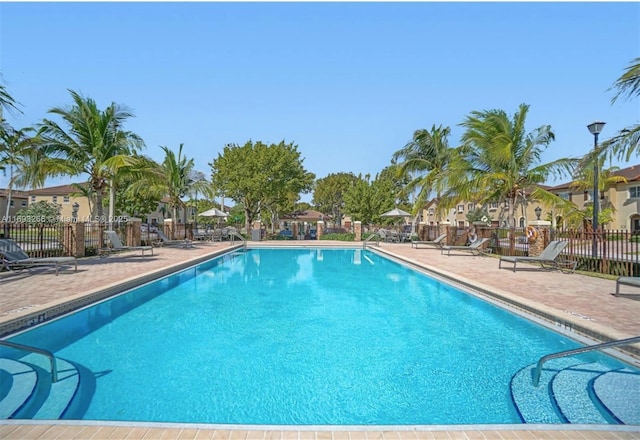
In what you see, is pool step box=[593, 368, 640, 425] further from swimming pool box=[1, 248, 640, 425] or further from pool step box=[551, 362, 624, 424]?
swimming pool box=[1, 248, 640, 425]

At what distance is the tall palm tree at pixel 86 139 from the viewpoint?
1586cm

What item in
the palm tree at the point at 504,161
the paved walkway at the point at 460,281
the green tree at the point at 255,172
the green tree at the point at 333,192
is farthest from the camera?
the green tree at the point at 333,192

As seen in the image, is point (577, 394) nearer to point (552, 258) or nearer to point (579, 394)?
point (579, 394)

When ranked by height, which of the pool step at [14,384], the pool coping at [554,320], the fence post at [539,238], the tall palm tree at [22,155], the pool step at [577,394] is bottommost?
the pool step at [577,394]

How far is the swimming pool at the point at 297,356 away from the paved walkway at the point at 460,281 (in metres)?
0.45

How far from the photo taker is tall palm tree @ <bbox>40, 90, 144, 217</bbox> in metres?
15.9

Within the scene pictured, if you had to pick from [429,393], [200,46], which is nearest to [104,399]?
[429,393]

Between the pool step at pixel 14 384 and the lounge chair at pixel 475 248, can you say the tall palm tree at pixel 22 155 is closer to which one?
the pool step at pixel 14 384

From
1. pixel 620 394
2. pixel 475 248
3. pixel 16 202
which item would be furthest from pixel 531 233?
A: pixel 16 202

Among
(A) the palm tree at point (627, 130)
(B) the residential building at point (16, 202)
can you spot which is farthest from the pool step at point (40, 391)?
(B) the residential building at point (16, 202)

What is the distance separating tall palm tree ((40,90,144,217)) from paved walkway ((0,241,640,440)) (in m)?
4.15

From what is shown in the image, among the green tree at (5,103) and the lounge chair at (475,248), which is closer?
the green tree at (5,103)

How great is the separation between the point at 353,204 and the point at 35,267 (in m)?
28.3

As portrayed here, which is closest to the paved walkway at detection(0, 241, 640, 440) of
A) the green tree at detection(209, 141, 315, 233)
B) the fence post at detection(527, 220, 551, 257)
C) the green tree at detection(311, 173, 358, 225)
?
the fence post at detection(527, 220, 551, 257)
